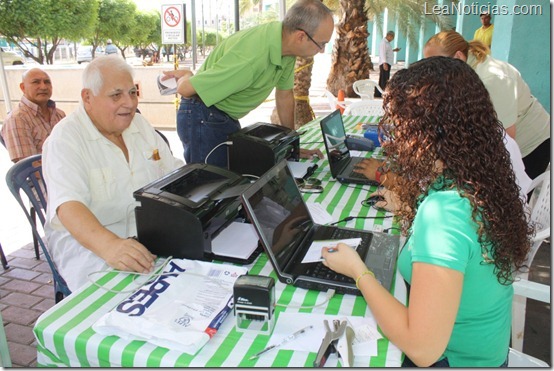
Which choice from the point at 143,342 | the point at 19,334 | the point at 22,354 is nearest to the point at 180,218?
the point at 143,342

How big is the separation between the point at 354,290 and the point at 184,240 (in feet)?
1.89

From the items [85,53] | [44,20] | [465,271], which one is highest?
[44,20]

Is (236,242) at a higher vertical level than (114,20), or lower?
lower

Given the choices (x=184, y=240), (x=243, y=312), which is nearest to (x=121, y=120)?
(x=184, y=240)

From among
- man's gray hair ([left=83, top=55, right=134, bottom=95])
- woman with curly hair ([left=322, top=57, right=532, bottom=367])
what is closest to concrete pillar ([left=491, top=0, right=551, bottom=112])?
woman with curly hair ([left=322, top=57, right=532, bottom=367])

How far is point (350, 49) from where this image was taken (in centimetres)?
1017

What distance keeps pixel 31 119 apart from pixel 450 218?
3409mm

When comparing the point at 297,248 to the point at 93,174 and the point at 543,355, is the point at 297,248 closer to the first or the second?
the point at 93,174

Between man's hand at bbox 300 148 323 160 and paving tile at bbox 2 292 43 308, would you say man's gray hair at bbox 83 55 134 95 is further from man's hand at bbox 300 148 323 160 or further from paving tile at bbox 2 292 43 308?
paving tile at bbox 2 292 43 308

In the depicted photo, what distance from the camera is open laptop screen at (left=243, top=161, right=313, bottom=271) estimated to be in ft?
4.42

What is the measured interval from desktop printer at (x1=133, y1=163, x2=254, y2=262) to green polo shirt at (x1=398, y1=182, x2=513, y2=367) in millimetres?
627

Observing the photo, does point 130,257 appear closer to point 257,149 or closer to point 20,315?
point 257,149

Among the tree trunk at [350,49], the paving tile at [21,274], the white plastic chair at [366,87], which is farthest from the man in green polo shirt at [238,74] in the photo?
the tree trunk at [350,49]

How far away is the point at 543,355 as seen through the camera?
7.59 feet
